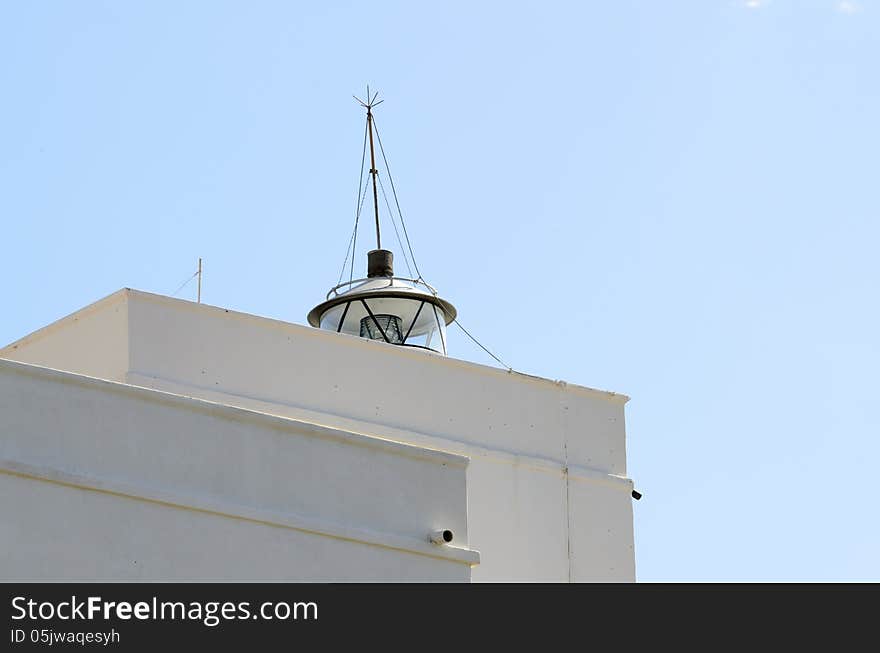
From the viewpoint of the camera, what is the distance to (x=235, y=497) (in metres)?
10.2

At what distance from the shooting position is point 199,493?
10.1 m

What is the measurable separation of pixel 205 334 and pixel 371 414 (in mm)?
1266

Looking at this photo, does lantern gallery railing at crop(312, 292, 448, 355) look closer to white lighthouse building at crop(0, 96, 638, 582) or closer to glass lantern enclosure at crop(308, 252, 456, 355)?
glass lantern enclosure at crop(308, 252, 456, 355)

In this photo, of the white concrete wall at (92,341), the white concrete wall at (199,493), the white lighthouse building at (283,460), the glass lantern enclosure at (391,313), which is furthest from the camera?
the glass lantern enclosure at (391,313)

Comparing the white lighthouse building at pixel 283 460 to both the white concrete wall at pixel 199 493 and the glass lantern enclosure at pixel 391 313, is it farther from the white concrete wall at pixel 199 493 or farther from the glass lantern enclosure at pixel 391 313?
the glass lantern enclosure at pixel 391 313

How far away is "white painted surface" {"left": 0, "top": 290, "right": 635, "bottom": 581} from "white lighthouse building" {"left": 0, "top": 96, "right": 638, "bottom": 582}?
1 cm

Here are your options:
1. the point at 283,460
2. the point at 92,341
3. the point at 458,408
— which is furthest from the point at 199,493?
the point at 458,408

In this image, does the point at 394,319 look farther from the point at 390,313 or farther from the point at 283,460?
the point at 283,460

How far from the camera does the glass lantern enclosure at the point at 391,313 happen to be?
15453 mm

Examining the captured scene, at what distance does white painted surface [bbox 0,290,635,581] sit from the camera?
12469 mm

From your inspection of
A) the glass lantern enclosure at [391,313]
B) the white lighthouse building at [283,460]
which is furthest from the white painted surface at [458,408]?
the glass lantern enclosure at [391,313]

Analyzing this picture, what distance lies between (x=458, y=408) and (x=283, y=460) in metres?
3.17

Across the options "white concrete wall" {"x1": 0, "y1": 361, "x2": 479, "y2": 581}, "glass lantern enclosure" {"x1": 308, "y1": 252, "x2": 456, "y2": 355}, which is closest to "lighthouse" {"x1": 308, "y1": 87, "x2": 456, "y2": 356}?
"glass lantern enclosure" {"x1": 308, "y1": 252, "x2": 456, "y2": 355}
